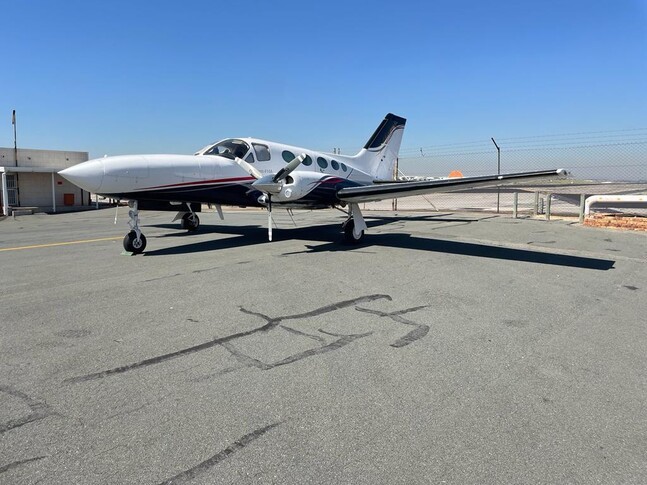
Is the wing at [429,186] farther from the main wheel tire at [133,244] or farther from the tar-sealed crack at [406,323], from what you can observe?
the main wheel tire at [133,244]

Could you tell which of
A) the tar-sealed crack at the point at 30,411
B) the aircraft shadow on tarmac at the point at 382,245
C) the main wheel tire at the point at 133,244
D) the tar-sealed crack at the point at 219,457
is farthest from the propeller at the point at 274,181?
the tar-sealed crack at the point at 219,457

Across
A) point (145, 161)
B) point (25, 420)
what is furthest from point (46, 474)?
point (145, 161)

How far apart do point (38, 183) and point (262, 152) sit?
2738cm

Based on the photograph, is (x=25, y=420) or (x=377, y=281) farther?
(x=377, y=281)

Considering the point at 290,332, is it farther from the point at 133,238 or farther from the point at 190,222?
the point at 190,222

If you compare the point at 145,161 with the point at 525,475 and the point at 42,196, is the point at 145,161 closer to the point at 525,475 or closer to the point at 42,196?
the point at 525,475

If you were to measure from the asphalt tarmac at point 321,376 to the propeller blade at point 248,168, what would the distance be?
4599 mm

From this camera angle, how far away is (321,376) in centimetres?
383

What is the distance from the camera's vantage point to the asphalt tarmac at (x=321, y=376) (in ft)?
8.74

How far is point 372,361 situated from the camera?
4.17m

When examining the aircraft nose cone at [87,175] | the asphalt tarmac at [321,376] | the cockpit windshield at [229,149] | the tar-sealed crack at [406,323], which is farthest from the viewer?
the cockpit windshield at [229,149]

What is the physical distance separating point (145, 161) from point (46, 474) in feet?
28.6

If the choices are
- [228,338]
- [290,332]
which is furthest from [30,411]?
[290,332]

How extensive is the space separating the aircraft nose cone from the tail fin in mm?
10628
